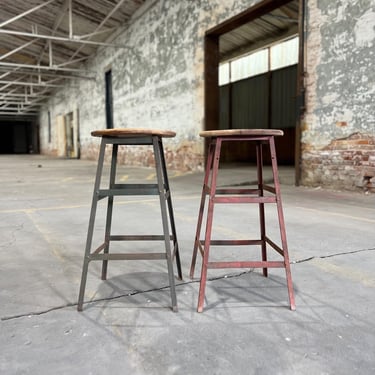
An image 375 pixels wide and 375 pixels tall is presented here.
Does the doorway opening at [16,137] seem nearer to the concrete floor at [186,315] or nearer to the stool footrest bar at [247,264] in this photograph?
the concrete floor at [186,315]

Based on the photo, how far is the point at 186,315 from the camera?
144cm

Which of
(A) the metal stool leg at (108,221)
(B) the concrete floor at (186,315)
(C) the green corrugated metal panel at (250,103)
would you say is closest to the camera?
(B) the concrete floor at (186,315)

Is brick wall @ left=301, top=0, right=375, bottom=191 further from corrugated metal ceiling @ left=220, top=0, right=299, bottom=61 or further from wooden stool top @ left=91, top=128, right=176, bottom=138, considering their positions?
corrugated metal ceiling @ left=220, top=0, right=299, bottom=61

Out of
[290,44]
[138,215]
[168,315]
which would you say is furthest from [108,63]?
[168,315]

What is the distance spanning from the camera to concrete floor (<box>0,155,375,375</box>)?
1128 millimetres

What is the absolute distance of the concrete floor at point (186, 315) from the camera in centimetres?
113

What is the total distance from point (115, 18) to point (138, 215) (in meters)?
9.75

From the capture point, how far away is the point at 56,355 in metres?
1.16

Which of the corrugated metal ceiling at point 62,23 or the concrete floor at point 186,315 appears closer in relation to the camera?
the concrete floor at point 186,315

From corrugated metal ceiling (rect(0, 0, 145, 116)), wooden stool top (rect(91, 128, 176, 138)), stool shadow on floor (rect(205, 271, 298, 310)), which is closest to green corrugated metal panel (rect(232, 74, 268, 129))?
corrugated metal ceiling (rect(0, 0, 145, 116))

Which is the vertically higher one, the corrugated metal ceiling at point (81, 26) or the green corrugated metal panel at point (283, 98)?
the corrugated metal ceiling at point (81, 26)

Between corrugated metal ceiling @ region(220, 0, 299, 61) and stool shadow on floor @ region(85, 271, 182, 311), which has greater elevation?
corrugated metal ceiling @ region(220, 0, 299, 61)

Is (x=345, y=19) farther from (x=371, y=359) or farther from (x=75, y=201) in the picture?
(x=371, y=359)

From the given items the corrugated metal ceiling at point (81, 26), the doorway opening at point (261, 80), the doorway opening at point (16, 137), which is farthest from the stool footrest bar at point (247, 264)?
the doorway opening at point (16, 137)
